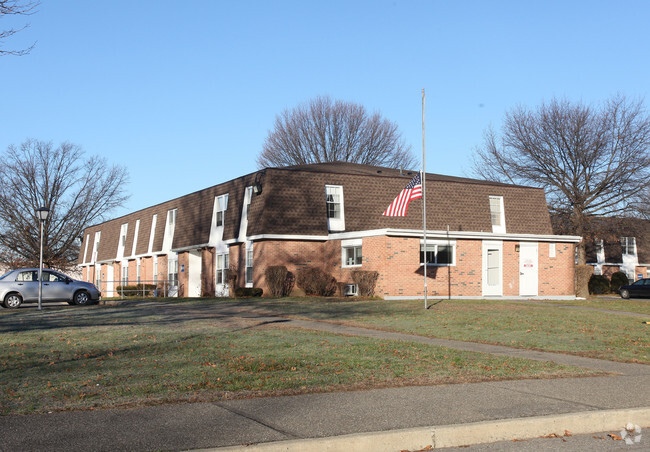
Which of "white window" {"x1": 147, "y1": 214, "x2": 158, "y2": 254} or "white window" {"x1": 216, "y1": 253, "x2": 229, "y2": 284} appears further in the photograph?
"white window" {"x1": 147, "y1": 214, "x2": 158, "y2": 254}

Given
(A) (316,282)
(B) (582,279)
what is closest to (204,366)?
(A) (316,282)

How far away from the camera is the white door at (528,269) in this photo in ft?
107

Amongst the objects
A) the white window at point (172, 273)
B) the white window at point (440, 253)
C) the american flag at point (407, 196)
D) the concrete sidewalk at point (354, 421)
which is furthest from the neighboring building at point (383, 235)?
the concrete sidewalk at point (354, 421)

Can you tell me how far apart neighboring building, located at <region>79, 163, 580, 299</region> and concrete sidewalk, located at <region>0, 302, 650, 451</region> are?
20.7m

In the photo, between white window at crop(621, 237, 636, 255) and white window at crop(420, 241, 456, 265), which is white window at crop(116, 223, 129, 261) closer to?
white window at crop(420, 241, 456, 265)

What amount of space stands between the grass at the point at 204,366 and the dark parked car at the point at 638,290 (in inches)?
1326

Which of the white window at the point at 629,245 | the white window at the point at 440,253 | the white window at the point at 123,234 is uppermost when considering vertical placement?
the white window at the point at 123,234

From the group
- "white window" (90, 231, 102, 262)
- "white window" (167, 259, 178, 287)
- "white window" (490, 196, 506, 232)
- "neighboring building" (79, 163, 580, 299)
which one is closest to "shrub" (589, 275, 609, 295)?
"neighboring building" (79, 163, 580, 299)

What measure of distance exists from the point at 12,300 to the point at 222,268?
12.7m

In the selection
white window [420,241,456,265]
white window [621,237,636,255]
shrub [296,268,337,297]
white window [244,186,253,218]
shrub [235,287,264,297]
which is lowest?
shrub [235,287,264,297]

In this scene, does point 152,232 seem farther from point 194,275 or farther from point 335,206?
point 335,206

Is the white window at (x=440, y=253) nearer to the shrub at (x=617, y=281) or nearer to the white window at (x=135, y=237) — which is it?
the shrub at (x=617, y=281)

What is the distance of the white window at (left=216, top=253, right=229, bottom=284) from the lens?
1463 inches

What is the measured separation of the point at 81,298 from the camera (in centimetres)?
2838
